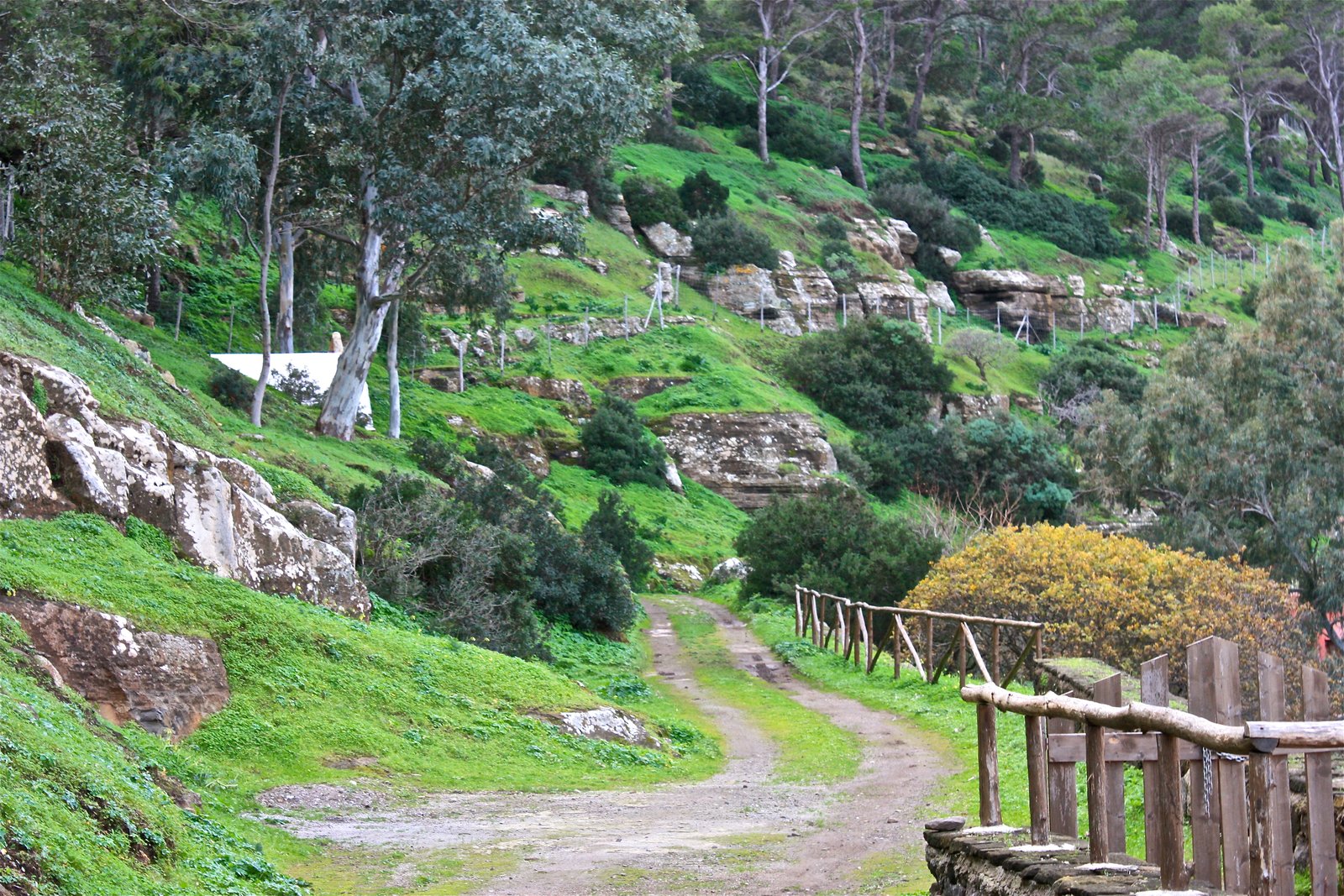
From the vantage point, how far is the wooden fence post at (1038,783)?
6.38 meters

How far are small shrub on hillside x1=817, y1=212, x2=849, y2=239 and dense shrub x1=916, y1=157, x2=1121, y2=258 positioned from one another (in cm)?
1294

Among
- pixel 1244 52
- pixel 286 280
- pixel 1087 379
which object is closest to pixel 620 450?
pixel 286 280

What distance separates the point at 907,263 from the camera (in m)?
68.0

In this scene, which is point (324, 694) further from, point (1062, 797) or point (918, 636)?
point (918, 636)

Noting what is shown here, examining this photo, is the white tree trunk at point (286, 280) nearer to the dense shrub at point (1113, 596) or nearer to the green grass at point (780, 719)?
the green grass at point (780, 719)

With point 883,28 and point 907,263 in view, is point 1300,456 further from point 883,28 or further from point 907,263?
point 883,28

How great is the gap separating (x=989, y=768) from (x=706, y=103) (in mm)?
72161

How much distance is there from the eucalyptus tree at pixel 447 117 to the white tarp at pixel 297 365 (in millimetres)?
2511

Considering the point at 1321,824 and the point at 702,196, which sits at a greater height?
the point at 702,196

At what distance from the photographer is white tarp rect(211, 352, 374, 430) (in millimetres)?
29969

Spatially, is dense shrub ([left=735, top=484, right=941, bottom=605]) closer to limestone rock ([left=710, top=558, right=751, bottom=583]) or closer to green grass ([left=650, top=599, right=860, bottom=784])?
green grass ([left=650, top=599, right=860, bottom=784])

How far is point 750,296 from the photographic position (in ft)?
189

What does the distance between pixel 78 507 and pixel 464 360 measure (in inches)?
1155

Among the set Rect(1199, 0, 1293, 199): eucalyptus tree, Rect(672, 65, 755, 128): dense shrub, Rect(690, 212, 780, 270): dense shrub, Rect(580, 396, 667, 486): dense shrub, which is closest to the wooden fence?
Rect(580, 396, 667, 486): dense shrub
